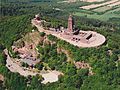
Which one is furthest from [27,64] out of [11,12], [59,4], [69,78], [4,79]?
[59,4]

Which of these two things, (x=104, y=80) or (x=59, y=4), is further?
(x=59, y=4)

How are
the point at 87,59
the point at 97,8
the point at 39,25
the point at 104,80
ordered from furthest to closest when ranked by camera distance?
the point at 97,8, the point at 39,25, the point at 87,59, the point at 104,80

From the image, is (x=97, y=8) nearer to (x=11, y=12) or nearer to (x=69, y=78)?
(x=11, y=12)

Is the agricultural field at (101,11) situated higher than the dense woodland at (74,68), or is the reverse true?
the dense woodland at (74,68)

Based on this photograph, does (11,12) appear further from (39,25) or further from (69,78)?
(69,78)

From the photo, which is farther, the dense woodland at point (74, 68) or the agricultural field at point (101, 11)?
the agricultural field at point (101, 11)

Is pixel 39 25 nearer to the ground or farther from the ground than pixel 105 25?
farther from the ground

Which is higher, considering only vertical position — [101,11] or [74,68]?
[74,68]

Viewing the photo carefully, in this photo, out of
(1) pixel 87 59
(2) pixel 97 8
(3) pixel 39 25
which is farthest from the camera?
(2) pixel 97 8

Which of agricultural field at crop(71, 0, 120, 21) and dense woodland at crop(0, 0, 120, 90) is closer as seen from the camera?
dense woodland at crop(0, 0, 120, 90)

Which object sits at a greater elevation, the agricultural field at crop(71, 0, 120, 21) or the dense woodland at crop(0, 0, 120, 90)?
the dense woodland at crop(0, 0, 120, 90)

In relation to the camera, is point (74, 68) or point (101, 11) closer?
point (74, 68)
